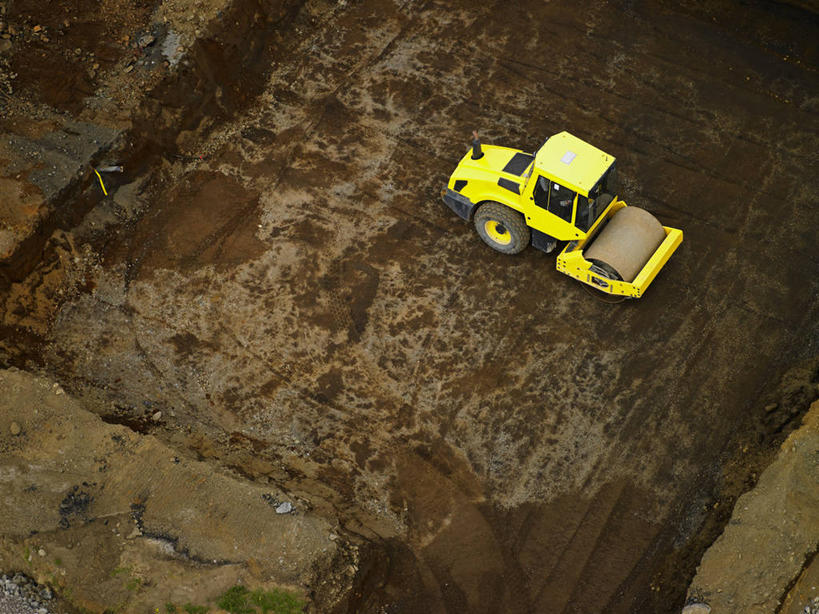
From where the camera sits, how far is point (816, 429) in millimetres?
9078

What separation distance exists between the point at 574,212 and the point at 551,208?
0.37 m

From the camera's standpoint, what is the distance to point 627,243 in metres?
10.5

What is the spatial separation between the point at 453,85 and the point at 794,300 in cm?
696

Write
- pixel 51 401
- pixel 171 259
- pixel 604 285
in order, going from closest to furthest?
pixel 51 401 → pixel 604 285 → pixel 171 259

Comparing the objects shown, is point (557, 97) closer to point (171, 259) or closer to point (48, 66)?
point (171, 259)

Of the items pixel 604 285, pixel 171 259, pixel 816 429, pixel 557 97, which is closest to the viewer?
pixel 816 429

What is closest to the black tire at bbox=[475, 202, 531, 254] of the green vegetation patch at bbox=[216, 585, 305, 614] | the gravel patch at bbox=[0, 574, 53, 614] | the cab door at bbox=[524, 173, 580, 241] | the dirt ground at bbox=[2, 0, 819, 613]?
the cab door at bbox=[524, 173, 580, 241]

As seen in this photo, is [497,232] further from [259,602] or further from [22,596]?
[22,596]

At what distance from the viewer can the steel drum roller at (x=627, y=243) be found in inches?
Result: 410

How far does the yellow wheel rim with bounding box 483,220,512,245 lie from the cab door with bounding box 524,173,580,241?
1.79 ft

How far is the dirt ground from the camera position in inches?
376

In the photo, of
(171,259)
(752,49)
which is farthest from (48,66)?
(752,49)

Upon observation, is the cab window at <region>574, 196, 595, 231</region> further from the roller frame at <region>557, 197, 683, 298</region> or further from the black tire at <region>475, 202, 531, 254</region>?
the black tire at <region>475, 202, 531, 254</region>

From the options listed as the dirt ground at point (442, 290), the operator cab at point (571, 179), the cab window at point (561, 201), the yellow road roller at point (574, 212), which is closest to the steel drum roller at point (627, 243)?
the yellow road roller at point (574, 212)
